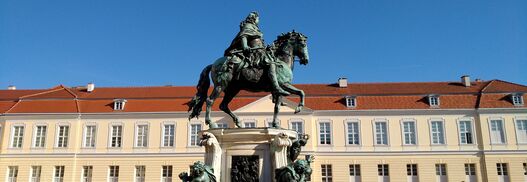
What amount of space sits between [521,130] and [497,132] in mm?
1831

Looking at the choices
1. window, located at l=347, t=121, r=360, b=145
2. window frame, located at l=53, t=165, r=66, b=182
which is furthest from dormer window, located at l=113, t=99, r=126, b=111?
window, located at l=347, t=121, r=360, b=145

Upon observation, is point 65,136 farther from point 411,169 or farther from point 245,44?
point 245,44

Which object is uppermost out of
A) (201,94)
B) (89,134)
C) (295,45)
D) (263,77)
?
(89,134)

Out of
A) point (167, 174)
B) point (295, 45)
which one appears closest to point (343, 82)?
point (167, 174)

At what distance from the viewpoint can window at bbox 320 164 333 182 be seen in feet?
125

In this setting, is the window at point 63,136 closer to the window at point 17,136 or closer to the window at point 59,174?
the window at point 59,174

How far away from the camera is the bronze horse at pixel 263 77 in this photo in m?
9.20

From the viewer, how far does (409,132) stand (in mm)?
38594

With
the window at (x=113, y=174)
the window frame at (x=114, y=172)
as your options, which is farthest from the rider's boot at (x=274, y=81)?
the window at (x=113, y=174)

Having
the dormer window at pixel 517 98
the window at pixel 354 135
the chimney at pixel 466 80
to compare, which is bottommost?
the window at pixel 354 135

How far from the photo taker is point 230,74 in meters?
9.21

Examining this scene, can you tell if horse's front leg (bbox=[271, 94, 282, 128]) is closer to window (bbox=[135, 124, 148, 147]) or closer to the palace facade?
the palace facade

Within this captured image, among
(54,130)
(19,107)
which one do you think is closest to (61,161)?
(54,130)

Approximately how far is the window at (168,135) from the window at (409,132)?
62.5 feet
